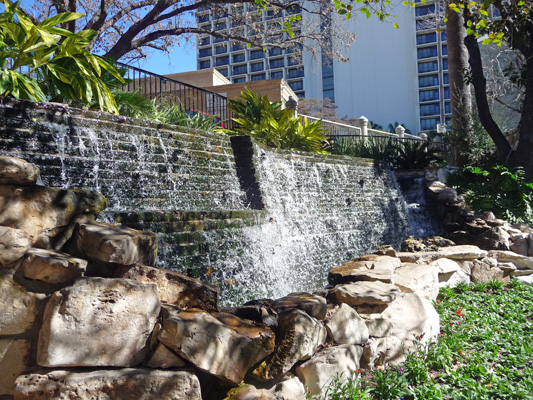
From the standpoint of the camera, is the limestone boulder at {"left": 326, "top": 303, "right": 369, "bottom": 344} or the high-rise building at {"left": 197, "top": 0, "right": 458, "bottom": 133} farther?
the high-rise building at {"left": 197, "top": 0, "right": 458, "bottom": 133}

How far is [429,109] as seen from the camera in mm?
58812

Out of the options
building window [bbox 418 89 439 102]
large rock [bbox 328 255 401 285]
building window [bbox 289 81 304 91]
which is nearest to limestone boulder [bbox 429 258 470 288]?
large rock [bbox 328 255 401 285]

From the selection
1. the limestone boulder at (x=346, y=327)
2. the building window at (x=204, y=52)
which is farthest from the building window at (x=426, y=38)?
the limestone boulder at (x=346, y=327)

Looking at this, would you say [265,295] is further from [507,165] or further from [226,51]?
[226,51]

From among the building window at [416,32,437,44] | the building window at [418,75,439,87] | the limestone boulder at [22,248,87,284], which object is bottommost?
the limestone boulder at [22,248,87,284]

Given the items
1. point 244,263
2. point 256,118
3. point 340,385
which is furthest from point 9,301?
point 256,118

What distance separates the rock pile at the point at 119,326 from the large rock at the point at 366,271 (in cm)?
168

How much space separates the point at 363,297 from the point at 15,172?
282 centimetres

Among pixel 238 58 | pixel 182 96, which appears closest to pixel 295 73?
pixel 238 58

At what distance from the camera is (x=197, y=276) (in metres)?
4.98

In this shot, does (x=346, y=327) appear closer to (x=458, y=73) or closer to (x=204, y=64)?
(x=458, y=73)

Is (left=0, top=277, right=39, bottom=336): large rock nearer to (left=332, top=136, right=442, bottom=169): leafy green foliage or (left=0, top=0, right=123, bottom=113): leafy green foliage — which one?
(left=0, top=0, right=123, bottom=113): leafy green foliage

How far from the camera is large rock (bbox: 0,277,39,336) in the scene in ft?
7.76

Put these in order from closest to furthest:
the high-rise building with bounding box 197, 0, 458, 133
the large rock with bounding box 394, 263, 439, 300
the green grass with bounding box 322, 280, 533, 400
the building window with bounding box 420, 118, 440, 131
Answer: the green grass with bounding box 322, 280, 533, 400 < the large rock with bounding box 394, 263, 439, 300 < the building window with bounding box 420, 118, 440, 131 < the high-rise building with bounding box 197, 0, 458, 133
